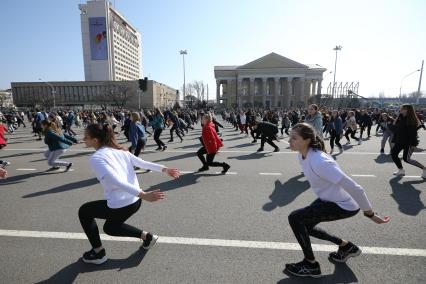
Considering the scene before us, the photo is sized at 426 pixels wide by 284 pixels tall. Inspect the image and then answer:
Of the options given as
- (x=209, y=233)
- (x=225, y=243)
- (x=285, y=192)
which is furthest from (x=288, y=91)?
(x=225, y=243)

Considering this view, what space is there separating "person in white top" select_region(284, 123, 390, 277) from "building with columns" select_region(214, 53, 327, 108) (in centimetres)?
8355

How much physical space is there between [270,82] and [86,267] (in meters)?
99.2

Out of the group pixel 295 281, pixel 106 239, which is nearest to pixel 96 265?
pixel 106 239

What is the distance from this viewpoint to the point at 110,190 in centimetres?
274

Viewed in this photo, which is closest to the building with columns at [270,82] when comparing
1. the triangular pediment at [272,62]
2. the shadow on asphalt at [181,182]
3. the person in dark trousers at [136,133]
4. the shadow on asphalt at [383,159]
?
the triangular pediment at [272,62]

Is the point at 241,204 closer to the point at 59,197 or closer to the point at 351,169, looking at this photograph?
the point at 59,197

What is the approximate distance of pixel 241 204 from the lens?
16.5 ft

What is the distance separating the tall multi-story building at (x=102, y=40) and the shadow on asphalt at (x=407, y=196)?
399 ft

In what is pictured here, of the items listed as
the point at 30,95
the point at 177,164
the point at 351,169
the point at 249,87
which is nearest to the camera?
the point at 351,169

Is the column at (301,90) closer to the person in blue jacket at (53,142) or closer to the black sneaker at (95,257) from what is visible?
the person in blue jacket at (53,142)

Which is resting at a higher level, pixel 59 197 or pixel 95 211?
pixel 95 211

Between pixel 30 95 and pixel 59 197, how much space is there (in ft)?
397

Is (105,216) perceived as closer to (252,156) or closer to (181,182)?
(181,182)

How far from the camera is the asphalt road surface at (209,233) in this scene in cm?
291
